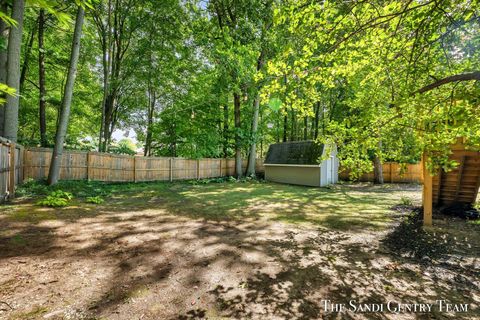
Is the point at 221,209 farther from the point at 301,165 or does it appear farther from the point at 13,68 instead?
the point at 301,165

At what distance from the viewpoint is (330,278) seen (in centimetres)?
320

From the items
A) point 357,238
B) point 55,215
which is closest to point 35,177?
point 55,215

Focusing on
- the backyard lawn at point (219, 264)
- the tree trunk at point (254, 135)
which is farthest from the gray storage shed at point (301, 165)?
the backyard lawn at point (219, 264)

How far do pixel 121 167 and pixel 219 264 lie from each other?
445 inches

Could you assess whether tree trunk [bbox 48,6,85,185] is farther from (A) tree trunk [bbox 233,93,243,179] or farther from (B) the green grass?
(A) tree trunk [bbox 233,93,243,179]

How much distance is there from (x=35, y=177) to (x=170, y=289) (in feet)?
34.5

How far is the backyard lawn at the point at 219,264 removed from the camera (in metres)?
2.49

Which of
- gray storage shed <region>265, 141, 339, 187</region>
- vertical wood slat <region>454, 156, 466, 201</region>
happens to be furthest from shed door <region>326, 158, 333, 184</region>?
vertical wood slat <region>454, 156, 466, 201</region>

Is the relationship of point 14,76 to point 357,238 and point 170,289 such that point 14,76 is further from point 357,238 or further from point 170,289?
point 357,238

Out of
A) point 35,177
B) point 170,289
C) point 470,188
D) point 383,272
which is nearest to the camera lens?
point 170,289

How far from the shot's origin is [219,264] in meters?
3.54

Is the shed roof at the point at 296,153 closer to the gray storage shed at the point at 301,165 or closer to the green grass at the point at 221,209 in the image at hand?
the gray storage shed at the point at 301,165

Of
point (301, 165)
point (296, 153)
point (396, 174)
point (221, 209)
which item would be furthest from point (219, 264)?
point (396, 174)

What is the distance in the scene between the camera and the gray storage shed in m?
15.0
